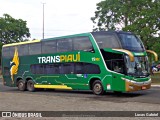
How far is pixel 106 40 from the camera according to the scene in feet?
61.2

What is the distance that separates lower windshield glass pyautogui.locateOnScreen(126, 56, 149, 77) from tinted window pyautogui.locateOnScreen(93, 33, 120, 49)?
1.17 meters

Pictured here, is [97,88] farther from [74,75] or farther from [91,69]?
[74,75]

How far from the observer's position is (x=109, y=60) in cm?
1839

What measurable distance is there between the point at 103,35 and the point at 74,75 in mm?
3359

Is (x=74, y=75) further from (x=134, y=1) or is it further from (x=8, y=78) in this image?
(x=134, y=1)

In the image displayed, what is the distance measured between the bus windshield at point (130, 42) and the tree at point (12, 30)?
47462mm

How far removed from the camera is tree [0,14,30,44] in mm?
63275

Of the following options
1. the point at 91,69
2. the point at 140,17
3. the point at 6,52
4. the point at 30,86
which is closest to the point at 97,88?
the point at 91,69

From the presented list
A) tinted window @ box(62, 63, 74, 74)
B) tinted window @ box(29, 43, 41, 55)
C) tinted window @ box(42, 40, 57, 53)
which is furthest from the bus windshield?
tinted window @ box(29, 43, 41, 55)

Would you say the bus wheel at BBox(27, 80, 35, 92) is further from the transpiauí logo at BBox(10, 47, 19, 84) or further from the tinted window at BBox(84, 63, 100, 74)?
the tinted window at BBox(84, 63, 100, 74)

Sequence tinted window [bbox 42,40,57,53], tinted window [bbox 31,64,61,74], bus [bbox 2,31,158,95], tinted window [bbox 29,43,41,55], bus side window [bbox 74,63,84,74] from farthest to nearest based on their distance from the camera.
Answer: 1. tinted window [bbox 29,43,41,55]
2. tinted window [bbox 31,64,61,74]
3. tinted window [bbox 42,40,57,53]
4. bus side window [bbox 74,63,84,74]
5. bus [bbox 2,31,158,95]

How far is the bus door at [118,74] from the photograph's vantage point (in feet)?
58.3

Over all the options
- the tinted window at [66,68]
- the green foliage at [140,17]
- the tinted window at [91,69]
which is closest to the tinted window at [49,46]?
the tinted window at [66,68]

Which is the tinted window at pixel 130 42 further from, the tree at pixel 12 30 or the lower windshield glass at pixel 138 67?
the tree at pixel 12 30
